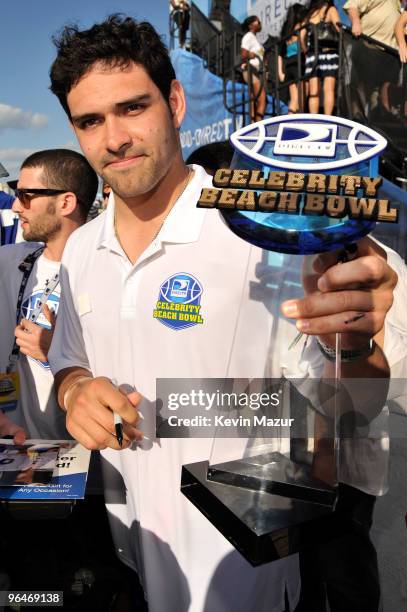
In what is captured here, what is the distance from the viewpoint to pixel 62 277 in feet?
3.77

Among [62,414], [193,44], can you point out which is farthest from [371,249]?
[193,44]

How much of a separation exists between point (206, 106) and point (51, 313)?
5.17 meters

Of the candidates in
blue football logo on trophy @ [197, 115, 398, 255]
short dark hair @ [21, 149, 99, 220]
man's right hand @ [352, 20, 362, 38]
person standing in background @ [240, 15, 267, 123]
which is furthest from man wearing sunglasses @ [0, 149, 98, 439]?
man's right hand @ [352, 20, 362, 38]

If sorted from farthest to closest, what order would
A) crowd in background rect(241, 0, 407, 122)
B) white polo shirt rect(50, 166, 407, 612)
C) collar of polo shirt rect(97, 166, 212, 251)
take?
crowd in background rect(241, 0, 407, 122), collar of polo shirt rect(97, 166, 212, 251), white polo shirt rect(50, 166, 407, 612)

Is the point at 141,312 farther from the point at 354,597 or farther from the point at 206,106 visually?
the point at 206,106

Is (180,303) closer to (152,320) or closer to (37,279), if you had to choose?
(152,320)

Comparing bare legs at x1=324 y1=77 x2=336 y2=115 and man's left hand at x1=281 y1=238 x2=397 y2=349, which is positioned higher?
bare legs at x1=324 y1=77 x2=336 y2=115

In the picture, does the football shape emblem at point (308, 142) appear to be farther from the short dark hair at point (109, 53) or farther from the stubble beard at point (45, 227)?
the stubble beard at point (45, 227)

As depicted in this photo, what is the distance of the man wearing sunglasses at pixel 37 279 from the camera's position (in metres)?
1.65

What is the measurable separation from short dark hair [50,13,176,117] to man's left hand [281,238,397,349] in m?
0.59

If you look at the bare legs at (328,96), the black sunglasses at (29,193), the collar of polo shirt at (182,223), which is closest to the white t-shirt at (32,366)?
the black sunglasses at (29,193)

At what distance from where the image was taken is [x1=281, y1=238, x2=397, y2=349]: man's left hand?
533mm

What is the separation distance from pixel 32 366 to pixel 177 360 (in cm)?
104

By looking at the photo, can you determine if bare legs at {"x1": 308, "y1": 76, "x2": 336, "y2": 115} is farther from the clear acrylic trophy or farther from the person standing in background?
the clear acrylic trophy
